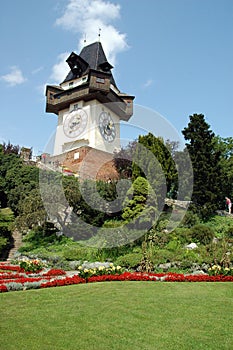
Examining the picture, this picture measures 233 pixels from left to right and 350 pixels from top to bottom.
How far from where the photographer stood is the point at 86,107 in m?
34.1

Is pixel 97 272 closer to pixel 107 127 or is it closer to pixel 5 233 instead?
pixel 5 233

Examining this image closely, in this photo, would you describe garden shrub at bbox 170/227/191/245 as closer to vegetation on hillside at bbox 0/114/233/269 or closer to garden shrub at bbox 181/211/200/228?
vegetation on hillside at bbox 0/114/233/269

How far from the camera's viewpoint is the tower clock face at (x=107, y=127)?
1348 inches

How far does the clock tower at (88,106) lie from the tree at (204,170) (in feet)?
37.4

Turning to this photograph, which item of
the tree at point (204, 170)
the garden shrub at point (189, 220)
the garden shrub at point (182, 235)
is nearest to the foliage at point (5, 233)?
the garden shrub at point (182, 235)

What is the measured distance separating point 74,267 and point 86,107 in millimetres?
22353

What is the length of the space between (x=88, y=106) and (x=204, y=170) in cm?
1549

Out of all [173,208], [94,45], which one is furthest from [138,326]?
[94,45]

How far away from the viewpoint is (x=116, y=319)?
5668mm

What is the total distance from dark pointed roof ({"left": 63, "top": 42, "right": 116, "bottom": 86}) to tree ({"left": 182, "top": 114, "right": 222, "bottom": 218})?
1438 cm

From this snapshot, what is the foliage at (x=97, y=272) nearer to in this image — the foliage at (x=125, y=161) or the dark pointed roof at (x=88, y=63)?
the foliage at (x=125, y=161)

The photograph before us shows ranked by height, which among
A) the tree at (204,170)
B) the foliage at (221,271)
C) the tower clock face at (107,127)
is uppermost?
the tower clock face at (107,127)

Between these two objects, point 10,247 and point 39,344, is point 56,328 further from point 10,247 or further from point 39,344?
point 10,247

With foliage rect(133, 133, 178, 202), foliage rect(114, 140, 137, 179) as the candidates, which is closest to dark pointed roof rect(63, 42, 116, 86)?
foliage rect(114, 140, 137, 179)
